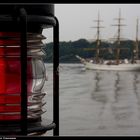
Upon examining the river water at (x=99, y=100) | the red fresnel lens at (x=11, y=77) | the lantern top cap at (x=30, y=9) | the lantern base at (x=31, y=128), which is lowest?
the river water at (x=99, y=100)

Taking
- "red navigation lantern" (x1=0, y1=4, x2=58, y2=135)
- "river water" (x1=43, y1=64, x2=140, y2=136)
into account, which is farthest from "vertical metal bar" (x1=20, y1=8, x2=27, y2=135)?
"river water" (x1=43, y1=64, x2=140, y2=136)

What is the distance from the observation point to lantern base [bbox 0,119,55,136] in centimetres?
44

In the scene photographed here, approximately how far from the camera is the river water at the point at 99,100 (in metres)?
16.3

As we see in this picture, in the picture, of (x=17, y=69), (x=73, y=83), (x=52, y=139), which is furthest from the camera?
(x=73, y=83)

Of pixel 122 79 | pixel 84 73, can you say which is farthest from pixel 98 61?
pixel 122 79

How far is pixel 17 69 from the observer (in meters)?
0.48

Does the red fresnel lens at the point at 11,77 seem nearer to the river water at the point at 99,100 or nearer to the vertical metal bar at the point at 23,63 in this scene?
the vertical metal bar at the point at 23,63

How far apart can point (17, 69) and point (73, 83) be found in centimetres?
2296

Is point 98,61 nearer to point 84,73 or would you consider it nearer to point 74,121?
point 84,73

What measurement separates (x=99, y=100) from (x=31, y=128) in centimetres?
2121

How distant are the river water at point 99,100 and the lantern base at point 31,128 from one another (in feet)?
43.4

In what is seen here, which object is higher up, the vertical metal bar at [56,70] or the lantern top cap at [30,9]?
the lantern top cap at [30,9]

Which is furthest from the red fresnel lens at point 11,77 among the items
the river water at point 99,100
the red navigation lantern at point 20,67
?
the river water at point 99,100

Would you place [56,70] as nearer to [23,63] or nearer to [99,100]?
[23,63]
